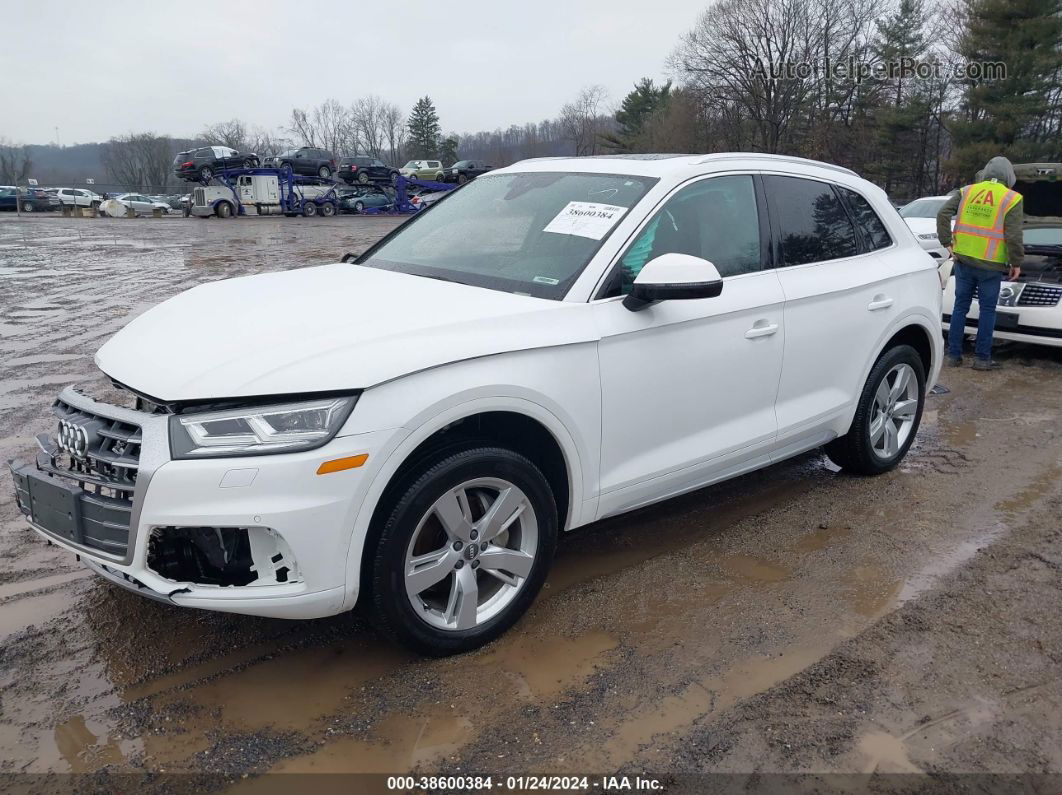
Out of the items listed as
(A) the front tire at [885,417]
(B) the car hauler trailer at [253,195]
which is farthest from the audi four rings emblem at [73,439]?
(B) the car hauler trailer at [253,195]

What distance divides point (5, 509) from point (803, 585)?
13.2 feet

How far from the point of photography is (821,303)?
13.6 ft

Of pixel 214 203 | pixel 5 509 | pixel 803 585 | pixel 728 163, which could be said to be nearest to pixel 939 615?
pixel 803 585

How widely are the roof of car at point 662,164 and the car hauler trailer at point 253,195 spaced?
1404 inches

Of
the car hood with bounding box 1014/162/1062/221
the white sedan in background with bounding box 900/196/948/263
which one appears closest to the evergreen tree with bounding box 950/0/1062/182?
the white sedan in background with bounding box 900/196/948/263

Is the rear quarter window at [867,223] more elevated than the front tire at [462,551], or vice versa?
the rear quarter window at [867,223]

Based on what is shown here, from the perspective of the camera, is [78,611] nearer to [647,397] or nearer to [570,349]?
[570,349]

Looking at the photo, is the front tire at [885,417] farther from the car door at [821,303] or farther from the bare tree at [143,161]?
the bare tree at [143,161]

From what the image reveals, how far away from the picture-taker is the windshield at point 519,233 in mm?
3428

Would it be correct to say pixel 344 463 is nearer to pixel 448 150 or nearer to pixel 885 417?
pixel 885 417

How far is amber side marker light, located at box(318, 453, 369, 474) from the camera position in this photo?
8.35 ft

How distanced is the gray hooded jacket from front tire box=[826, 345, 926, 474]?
3.31 m

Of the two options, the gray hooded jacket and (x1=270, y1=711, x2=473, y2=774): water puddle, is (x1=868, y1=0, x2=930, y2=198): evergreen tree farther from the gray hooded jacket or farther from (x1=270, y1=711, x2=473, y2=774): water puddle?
(x1=270, y1=711, x2=473, y2=774): water puddle

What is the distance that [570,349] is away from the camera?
A: 312 centimetres
